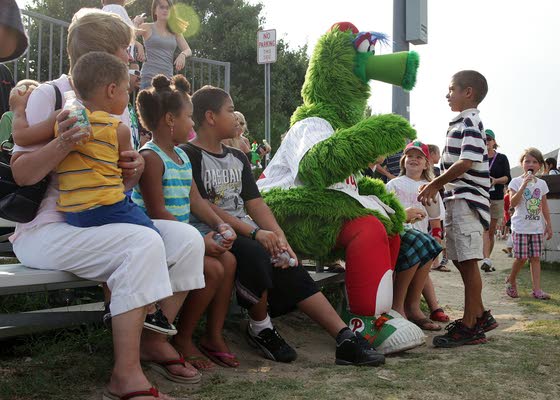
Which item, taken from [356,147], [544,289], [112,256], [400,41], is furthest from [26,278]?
[400,41]

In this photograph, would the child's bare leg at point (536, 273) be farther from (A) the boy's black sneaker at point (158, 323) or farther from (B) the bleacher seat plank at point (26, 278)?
(B) the bleacher seat plank at point (26, 278)

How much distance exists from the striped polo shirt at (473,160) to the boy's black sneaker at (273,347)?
139cm

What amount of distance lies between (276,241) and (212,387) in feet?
2.60

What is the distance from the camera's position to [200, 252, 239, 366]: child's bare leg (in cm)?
293

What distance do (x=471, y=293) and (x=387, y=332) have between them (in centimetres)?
73

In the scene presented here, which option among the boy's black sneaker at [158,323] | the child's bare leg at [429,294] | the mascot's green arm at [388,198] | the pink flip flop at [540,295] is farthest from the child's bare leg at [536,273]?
the boy's black sneaker at [158,323]

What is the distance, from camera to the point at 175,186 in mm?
2822

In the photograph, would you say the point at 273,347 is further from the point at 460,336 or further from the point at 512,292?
the point at 512,292

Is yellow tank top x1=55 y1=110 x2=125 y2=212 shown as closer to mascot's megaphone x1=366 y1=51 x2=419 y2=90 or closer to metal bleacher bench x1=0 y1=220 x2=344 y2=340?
metal bleacher bench x1=0 y1=220 x2=344 y2=340

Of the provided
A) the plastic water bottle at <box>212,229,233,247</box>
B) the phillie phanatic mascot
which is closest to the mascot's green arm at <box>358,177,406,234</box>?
the phillie phanatic mascot

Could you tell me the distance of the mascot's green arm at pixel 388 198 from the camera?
374 centimetres

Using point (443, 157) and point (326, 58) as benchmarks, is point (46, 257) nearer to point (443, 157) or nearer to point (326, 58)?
point (326, 58)

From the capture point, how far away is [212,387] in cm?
255

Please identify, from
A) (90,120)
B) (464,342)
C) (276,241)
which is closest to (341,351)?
(276,241)
